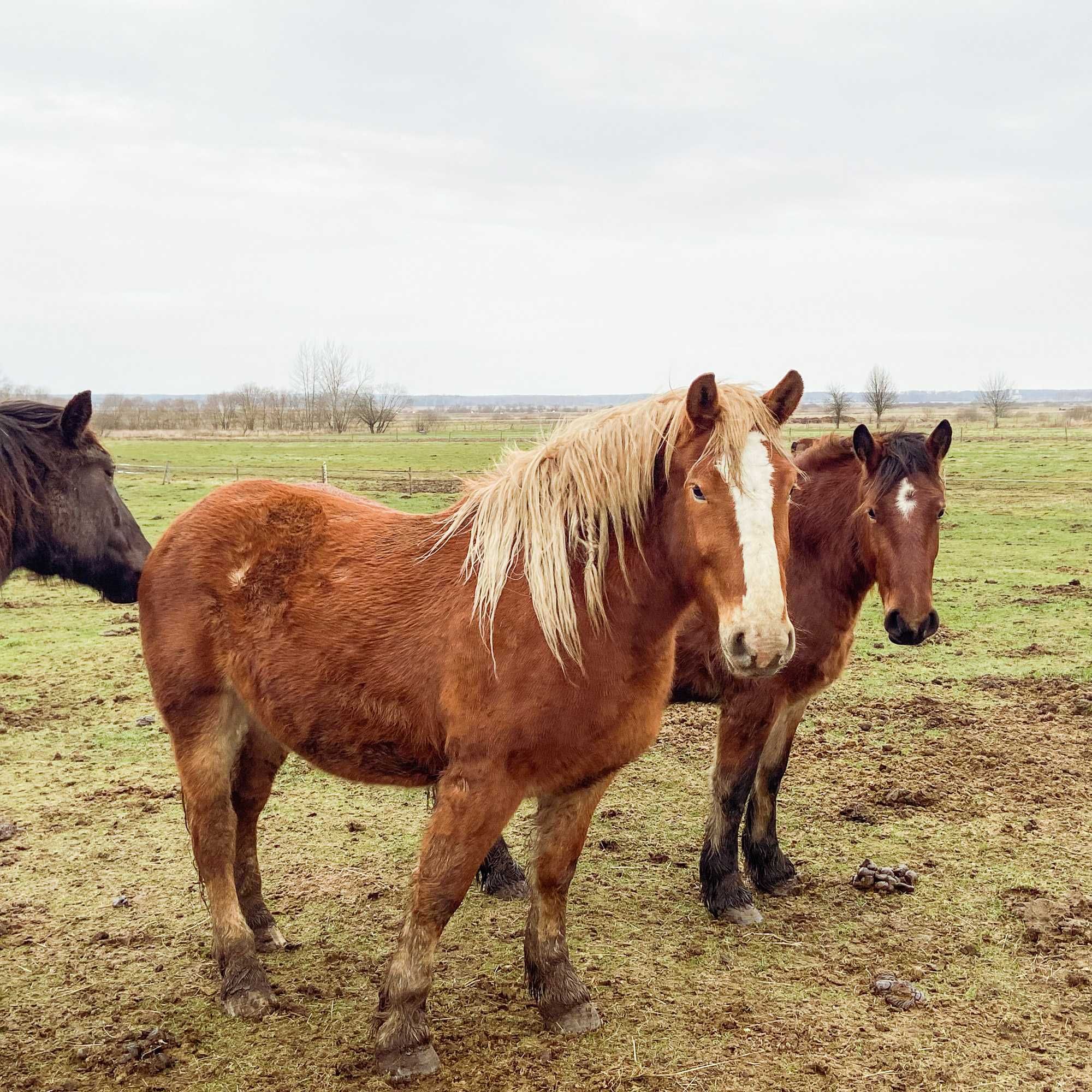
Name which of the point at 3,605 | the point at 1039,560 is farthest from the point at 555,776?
the point at 1039,560

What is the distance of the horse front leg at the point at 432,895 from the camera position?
290 cm

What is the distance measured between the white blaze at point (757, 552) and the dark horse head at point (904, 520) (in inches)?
72.1

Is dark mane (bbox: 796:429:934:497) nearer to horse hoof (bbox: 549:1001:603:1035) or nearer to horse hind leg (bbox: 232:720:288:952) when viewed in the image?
horse hoof (bbox: 549:1001:603:1035)

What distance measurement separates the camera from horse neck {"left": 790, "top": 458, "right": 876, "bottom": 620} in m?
4.53

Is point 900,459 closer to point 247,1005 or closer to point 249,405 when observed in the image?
point 247,1005

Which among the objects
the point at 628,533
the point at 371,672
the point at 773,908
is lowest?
the point at 773,908

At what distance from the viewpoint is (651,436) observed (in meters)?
2.95

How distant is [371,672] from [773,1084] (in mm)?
1965

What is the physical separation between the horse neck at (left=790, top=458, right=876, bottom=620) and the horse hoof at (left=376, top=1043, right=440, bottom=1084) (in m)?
2.83

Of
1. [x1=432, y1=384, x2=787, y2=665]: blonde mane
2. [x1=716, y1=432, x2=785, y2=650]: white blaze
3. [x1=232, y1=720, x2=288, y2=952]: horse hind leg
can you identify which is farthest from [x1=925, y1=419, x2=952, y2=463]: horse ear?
[x1=232, y1=720, x2=288, y2=952]: horse hind leg

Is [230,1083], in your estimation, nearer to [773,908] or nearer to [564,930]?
[564,930]

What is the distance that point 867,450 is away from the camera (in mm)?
4516

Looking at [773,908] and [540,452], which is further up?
[540,452]

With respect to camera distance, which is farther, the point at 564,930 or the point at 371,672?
the point at 564,930
